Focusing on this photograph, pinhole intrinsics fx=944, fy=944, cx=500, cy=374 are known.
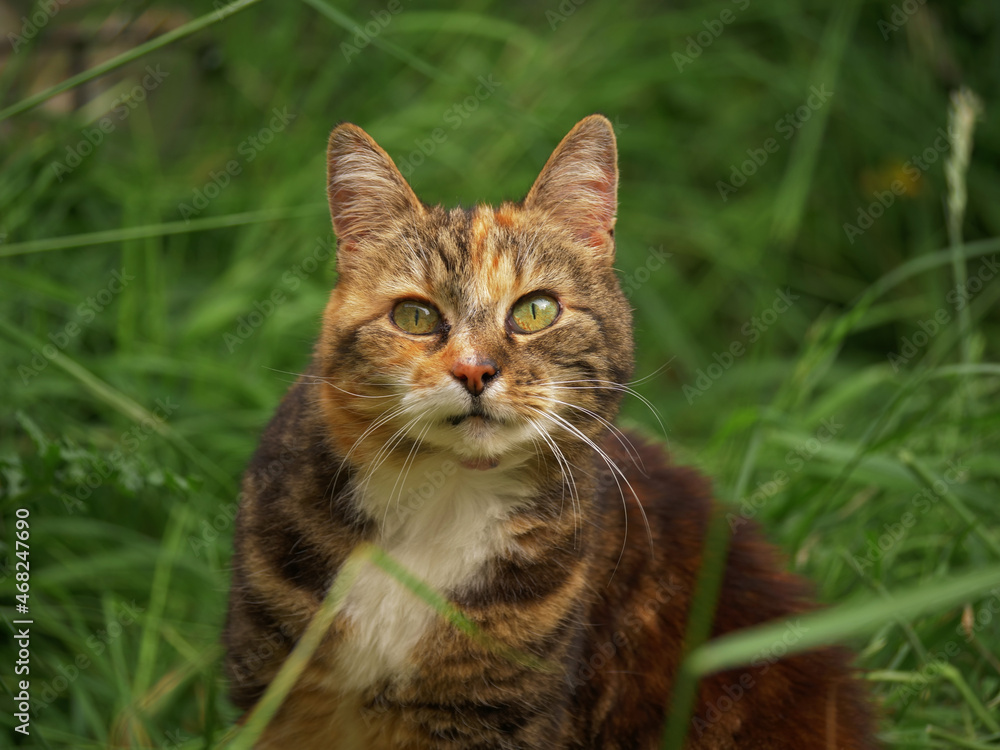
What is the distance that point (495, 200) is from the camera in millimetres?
3934

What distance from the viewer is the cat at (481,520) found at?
5.94ft

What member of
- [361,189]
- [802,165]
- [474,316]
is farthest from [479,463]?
[802,165]

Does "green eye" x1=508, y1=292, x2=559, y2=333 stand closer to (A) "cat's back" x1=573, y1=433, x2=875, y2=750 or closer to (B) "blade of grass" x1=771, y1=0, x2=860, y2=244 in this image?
(A) "cat's back" x1=573, y1=433, x2=875, y2=750

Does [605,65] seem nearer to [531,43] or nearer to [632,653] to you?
[531,43]

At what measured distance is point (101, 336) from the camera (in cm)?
338

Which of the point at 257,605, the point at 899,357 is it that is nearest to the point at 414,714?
the point at 257,605

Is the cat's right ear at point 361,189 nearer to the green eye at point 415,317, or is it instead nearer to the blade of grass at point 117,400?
the green eye at point 415,317

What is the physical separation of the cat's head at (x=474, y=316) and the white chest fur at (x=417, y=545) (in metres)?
0.07

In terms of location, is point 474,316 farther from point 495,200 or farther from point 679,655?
point 495,200

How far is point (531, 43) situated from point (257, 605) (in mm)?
3162

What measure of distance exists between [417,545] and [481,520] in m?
0.14

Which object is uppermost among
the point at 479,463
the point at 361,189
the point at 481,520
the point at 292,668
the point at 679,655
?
the point at 361,189

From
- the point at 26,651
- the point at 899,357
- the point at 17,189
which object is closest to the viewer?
the point at 26,651

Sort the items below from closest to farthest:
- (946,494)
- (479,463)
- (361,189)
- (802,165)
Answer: (479,463) < (361,189) < (946,494) < (802,165)
